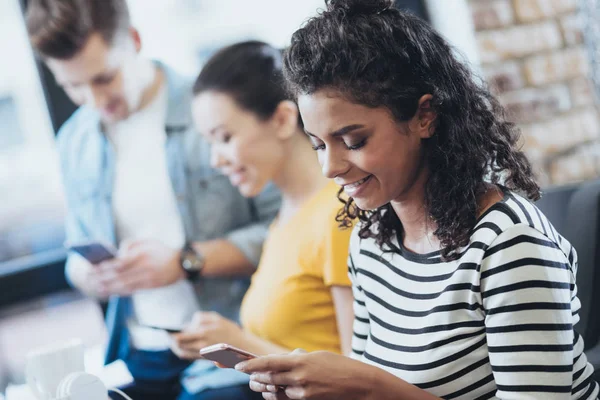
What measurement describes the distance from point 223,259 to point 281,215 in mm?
365

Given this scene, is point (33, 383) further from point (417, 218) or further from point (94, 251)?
point (417, 218)

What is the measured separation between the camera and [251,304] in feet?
5.48

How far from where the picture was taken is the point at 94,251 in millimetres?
1980

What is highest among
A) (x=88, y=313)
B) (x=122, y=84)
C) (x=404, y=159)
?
(x=122, y=84)

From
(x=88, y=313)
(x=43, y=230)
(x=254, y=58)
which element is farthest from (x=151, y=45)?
(x=88, y=313)

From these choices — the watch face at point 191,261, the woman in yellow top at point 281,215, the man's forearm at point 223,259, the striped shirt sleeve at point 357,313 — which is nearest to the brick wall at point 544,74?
the woman in yellow top at point 281,215

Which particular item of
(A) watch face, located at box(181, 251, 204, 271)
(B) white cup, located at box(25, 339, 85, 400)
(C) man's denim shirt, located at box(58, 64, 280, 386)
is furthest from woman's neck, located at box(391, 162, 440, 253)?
(A) watch face, located at box(181, 251, 204, 271)

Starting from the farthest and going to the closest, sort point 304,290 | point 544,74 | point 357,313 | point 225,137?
point 544,74 → point 225,137 → point 304,290 → point 357,313

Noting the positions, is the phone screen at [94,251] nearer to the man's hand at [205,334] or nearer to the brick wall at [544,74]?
the man's hand at [205,334]

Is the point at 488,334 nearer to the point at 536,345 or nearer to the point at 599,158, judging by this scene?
the point at 536,345

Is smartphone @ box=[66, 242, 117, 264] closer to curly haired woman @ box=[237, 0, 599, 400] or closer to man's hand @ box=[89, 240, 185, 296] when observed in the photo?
man's hand @ box=[89, 240, 185, 296]

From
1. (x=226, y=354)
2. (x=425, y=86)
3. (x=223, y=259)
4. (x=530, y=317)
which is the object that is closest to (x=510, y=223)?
(x=530, y=317)

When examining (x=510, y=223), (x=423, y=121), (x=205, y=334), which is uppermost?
(x=423, y=121)

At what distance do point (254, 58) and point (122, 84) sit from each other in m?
0.46
